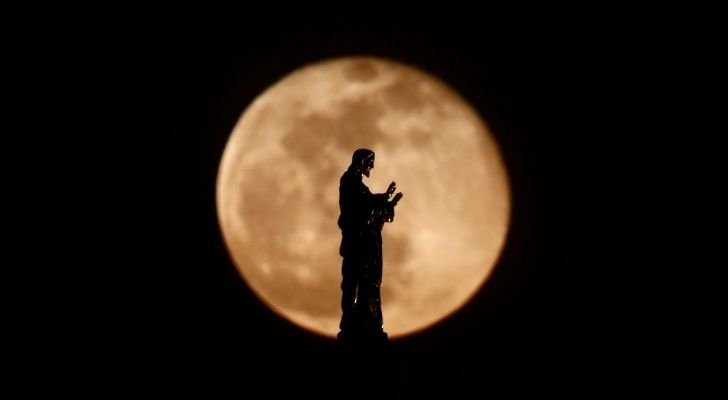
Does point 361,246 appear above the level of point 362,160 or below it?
below

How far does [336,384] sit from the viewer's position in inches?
392

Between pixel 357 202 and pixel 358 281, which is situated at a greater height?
pixel 357 202

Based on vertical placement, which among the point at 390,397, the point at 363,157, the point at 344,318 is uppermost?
the point at 363,157

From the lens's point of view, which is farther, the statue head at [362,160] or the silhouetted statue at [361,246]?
the statue head at [362,160]

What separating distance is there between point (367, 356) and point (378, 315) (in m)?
0.91

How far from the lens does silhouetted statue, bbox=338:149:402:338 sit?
10773 millimetres

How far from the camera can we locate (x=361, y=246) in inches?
432

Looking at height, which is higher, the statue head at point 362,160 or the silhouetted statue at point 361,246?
the statue head at point 362,160

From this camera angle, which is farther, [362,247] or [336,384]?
[362,247]

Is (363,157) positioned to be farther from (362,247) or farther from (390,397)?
(390,397)

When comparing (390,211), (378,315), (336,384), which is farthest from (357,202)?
(336,384)

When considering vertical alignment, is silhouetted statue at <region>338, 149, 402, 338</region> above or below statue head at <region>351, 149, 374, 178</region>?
below

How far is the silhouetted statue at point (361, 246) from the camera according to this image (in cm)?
1077

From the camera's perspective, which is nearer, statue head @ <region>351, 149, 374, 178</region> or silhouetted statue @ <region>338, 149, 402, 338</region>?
silhouetted statue @ <region>338, 149, 402, 338</region>
